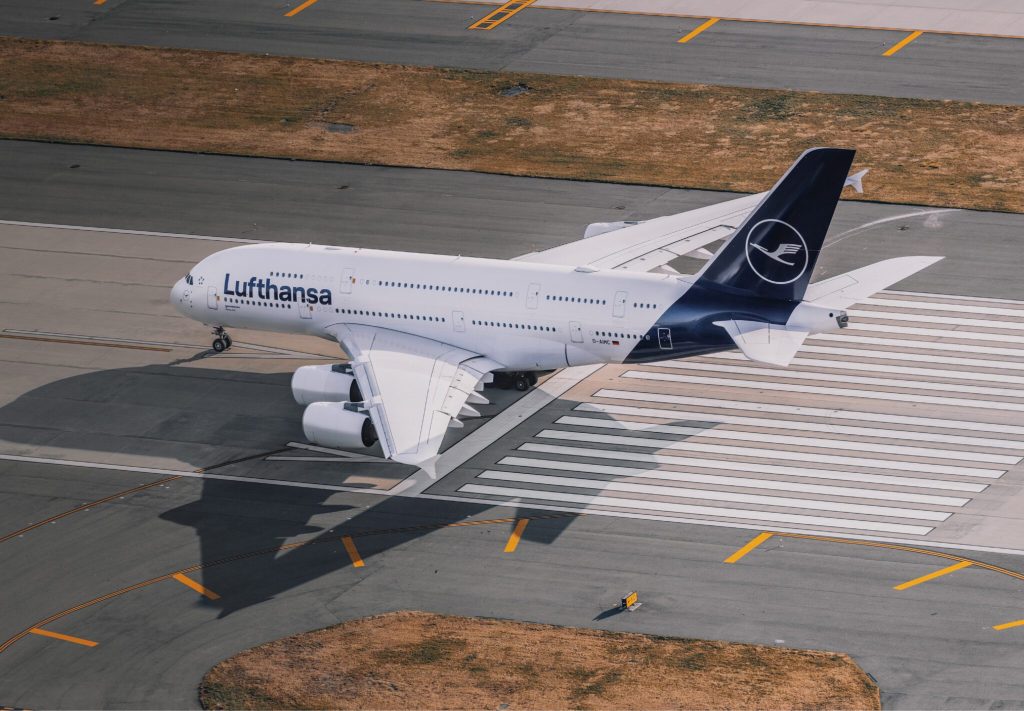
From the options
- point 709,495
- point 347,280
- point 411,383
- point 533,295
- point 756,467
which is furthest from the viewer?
point 347,280

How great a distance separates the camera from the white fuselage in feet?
197

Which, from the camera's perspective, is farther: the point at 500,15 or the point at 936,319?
the point at 500,15

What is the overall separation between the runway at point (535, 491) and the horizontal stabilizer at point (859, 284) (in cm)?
606

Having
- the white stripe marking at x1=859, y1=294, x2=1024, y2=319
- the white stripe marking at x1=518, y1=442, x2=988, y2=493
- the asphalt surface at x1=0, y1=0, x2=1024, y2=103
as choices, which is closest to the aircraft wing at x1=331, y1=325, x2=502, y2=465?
the white stripe marking at x1=518, y1=442, x2=988, y2=493

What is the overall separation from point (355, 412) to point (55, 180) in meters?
38.6

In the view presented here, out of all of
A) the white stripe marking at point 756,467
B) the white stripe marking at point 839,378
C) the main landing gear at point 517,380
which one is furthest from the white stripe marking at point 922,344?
the main landing gear at point 517,380

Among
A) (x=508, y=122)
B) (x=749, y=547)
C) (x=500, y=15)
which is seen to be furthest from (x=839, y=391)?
(x=500, y=15)

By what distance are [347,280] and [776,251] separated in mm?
18507

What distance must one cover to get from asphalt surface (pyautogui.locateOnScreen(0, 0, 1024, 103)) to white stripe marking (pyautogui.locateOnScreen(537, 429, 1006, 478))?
128 ft

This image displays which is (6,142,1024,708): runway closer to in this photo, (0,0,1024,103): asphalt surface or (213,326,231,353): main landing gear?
(213,326,231,353): main landing gear

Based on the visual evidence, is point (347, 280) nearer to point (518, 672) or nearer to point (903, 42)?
point (518, 672)

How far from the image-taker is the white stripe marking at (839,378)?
63.6m

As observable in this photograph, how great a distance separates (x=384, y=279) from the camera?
63750 millimetres

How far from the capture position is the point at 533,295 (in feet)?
201
